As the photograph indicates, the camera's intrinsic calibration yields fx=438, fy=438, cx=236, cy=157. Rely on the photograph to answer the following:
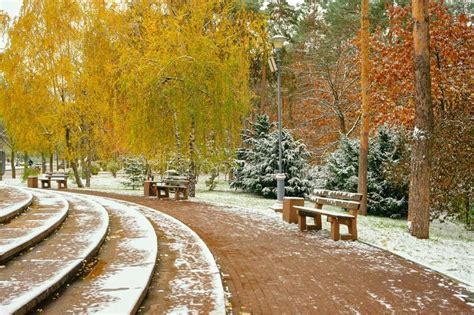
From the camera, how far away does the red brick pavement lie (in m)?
4.72

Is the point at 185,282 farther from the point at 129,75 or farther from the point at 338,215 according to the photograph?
the point at 129,75

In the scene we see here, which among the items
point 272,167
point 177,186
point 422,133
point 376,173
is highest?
point 422,133

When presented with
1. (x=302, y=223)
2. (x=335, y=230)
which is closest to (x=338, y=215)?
(x=335, y=230)

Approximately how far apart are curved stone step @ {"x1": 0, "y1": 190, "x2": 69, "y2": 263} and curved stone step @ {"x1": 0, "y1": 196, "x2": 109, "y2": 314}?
0.38 ft

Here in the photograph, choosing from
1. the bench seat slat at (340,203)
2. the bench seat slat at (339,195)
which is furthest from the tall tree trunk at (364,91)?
the bench seat slat at (340,203)

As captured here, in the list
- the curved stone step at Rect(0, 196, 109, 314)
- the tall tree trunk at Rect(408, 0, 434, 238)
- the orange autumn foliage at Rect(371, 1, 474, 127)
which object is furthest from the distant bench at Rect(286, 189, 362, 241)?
the orange autumn foliage at Rect(371, 1, 474, 127)

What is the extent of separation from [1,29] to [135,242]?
67.7 ft

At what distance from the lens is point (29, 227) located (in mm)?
7309

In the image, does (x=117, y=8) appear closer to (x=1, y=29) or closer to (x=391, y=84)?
(x=1, y=29)

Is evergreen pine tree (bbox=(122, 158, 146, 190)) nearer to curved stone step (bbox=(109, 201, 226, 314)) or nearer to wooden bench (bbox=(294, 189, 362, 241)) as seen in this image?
wooden bench (bbox=(294, 189, 362, 241))

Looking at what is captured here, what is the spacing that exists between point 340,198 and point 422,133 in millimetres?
2222

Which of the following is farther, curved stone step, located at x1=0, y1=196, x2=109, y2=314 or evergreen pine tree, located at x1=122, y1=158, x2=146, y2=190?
evergreen pine tree, located at x1=122, y1=158, x2=146, y2=190

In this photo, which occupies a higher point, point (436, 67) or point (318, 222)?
point (436, 67)

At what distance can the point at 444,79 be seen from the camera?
14.4m
